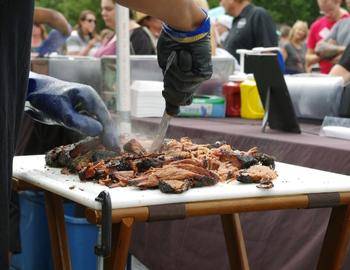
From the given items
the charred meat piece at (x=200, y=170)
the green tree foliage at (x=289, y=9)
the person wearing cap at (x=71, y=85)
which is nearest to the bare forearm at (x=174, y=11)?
the person wearing cap at (x=71, y=85)

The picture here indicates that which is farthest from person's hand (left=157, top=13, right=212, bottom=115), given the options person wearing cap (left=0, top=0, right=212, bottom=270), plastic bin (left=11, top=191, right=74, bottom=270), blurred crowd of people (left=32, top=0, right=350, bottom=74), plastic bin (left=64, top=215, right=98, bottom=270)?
blurred crowd of people (left=32, top=0, right=350, bottom=74)

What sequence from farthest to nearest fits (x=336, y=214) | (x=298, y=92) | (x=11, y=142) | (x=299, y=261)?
(x=298, y=92) < (x=299, y=261) < (x=336, y=214) < (x=11, y=142)

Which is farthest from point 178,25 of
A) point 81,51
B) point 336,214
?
point 81,51

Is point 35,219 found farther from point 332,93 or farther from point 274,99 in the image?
point 332,93

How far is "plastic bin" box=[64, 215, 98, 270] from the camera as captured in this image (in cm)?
312

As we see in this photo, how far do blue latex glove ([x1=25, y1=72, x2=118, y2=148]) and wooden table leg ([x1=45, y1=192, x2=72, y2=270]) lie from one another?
1.29 ft

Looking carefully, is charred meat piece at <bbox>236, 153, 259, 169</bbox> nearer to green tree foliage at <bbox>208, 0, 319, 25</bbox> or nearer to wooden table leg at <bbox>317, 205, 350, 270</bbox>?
wooden table leg at <bbox>317, 205, 350, 270</bbox>

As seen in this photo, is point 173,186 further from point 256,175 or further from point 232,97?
point 232,97

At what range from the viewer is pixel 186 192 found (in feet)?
5.54

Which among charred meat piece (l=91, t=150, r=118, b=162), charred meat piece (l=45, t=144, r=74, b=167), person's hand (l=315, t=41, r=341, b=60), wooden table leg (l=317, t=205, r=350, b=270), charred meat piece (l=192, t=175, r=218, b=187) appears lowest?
wooden table leg (l=317, t=205, r=350, b=270)

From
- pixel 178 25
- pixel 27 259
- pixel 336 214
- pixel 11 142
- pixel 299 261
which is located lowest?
pixel 27 259

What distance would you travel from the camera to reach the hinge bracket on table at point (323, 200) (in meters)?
1.78

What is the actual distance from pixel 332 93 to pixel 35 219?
1.54m

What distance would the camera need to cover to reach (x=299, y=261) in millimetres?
2512
